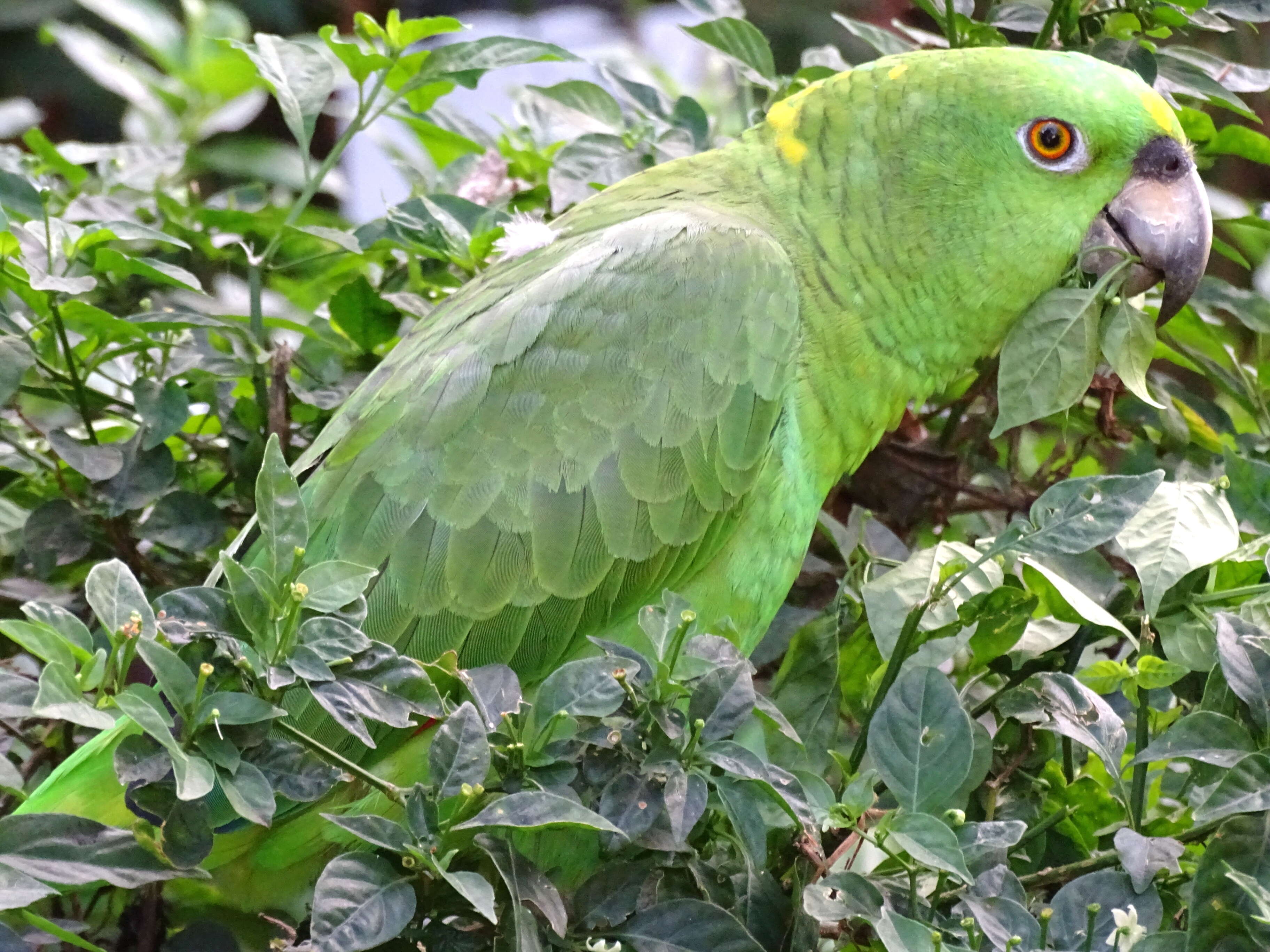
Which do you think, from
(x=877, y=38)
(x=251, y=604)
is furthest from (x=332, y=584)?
(x=877, y=38)

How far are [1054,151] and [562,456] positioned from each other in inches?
26.7

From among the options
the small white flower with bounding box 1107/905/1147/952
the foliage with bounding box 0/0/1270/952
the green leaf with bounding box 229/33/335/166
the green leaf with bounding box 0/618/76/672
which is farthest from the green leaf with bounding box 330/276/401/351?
the small white flower with bounding box 1107/905/1147/952

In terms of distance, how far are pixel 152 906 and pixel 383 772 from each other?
264 millimetres

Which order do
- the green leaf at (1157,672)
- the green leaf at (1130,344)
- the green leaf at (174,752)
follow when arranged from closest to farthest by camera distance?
the green leaf at (174,752) → the green leaf at (1157,672) → the green leaf at (1130,344)

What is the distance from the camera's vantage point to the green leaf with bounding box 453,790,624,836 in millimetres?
704

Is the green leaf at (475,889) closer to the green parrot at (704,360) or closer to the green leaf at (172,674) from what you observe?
the green leaf at (172,674)

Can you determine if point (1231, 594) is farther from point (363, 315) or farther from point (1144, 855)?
point (363, 315)

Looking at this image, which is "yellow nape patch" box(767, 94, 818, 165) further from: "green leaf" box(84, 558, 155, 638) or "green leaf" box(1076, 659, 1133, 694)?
"green leaf" box(84, 558, 155, 638)

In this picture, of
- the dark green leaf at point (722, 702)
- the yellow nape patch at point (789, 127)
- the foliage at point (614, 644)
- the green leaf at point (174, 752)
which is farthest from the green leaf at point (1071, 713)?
the yellow nape patch at point (789, 127)

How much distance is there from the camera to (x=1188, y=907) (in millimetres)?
775

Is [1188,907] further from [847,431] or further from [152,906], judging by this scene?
[152,906]

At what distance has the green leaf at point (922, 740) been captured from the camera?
32.0 inches

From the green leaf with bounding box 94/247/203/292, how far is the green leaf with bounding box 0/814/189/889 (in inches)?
24.3

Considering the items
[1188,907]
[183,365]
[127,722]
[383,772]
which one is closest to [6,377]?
[183,365]
